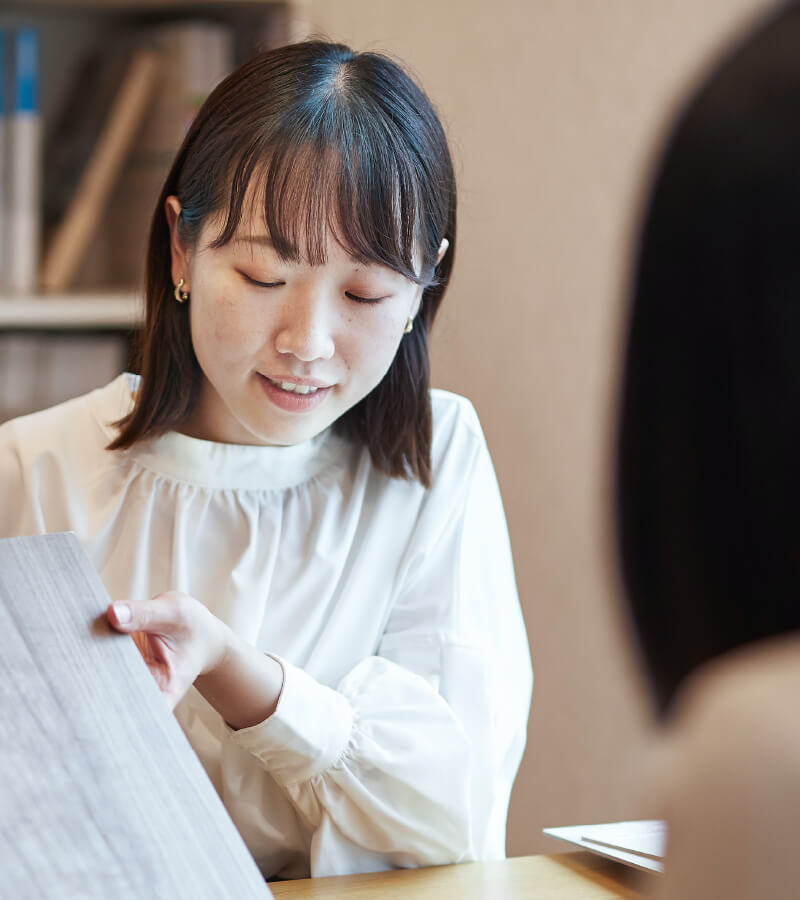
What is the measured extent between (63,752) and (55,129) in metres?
1.34

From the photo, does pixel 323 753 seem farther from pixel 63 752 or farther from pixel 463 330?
pixel 463 330

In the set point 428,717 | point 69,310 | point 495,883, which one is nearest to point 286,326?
point 428,717

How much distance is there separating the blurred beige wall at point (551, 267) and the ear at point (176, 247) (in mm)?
704

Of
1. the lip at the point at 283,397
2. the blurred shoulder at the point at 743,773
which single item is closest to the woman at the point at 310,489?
the lip at the point at 283,397

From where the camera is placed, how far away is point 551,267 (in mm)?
1716

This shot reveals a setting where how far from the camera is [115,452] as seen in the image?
1.13m

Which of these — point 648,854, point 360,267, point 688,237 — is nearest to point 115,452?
point 360,267

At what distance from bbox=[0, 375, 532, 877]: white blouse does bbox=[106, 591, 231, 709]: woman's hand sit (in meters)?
0.16

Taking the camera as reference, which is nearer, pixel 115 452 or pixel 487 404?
pixel 115 452

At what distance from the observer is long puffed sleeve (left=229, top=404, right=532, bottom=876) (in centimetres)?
95

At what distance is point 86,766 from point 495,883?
0.38 metres

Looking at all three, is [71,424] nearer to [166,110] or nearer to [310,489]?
[310,489]

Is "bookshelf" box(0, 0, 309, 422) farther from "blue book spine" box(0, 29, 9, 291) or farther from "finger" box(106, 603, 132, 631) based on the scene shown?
"finger" box(106, 603, 132, 631)

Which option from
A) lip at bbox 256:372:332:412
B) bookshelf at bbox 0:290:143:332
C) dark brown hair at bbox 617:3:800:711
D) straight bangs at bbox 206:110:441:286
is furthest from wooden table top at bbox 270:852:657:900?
bookshelf at bbox 0:290:143:332
